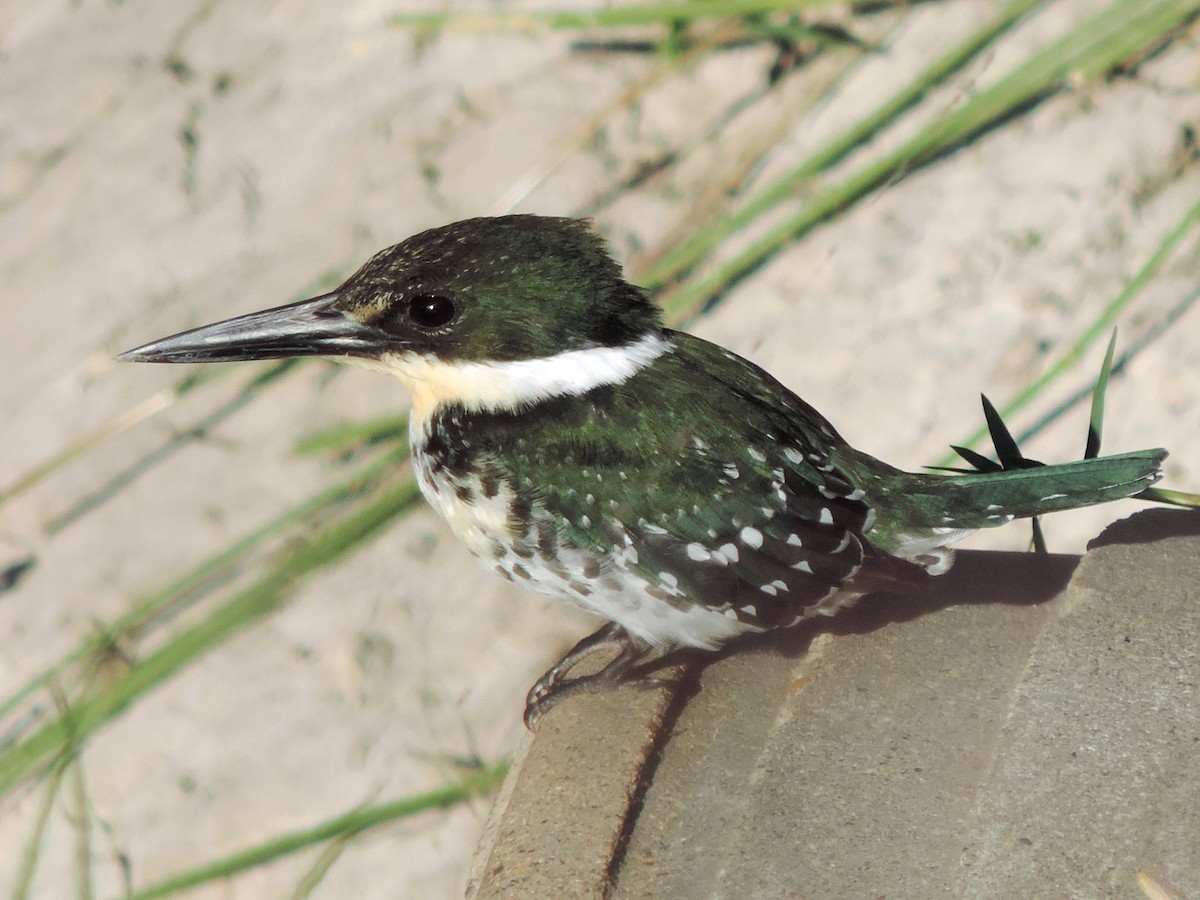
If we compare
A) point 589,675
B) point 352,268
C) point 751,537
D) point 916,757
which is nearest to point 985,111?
point 352,268

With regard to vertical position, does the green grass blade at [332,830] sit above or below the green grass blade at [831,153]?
below

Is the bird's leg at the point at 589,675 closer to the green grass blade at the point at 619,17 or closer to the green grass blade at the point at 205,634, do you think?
the green grass blade at the point at 205,634

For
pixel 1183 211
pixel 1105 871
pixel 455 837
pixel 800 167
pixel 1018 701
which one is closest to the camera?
pixel 1105 871

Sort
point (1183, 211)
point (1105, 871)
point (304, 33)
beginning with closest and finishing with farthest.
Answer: point (1105, 871) < point (1183, 211) < point (304, 33)

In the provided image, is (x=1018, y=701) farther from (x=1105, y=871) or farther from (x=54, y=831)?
(x=54, y=831)

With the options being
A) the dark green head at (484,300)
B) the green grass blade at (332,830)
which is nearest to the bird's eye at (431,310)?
the dark green head at (484,300)

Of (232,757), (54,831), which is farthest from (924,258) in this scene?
(54,831)

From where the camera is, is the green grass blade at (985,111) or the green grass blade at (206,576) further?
the green grass blade at (985,111)
